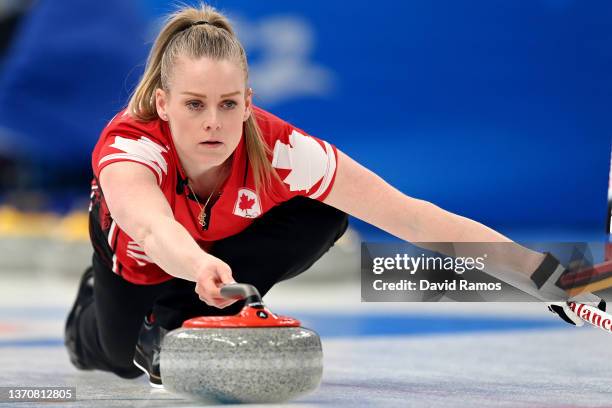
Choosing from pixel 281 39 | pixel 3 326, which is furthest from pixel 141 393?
pixel 281 39

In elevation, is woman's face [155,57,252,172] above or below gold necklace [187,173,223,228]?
above

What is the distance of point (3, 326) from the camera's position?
14.0 feet

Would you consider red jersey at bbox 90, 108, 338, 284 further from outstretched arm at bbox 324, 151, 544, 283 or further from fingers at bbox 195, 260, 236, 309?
fingers at bbox 195, 260, 236, 309

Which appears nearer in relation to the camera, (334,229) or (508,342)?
(334,229)

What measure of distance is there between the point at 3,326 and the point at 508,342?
82.5 inches

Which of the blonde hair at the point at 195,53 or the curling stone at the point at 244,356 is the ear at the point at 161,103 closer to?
the blonde hair at the point at 195,53

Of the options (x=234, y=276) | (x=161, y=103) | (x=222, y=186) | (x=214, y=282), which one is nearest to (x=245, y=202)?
(x=222, y=186)

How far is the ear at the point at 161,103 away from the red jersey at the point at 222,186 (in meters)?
0.05

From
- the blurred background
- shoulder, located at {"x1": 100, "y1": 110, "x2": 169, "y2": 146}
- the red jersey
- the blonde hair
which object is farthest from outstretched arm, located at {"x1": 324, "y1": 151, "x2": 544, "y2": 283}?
the blurred background

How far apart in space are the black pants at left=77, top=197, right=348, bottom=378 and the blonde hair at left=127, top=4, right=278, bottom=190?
26cm

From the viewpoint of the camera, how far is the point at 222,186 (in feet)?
7.29

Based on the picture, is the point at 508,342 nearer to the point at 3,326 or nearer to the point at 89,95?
the point at 3,326

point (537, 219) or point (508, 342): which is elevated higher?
point (537, 219)

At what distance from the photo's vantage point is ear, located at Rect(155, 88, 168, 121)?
6.72ft
